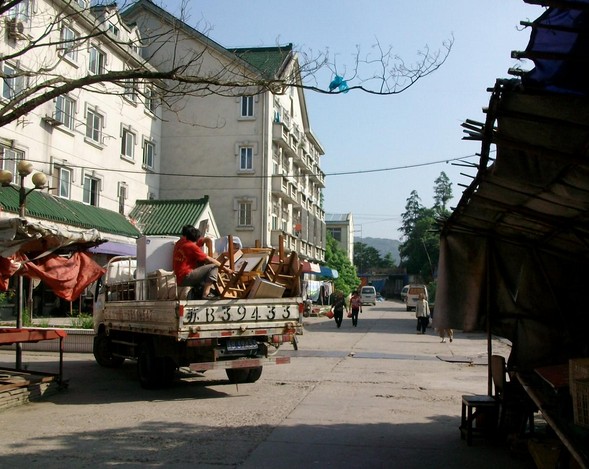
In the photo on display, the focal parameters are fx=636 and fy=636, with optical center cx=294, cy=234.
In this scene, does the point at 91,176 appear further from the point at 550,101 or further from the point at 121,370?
the point at 550,101

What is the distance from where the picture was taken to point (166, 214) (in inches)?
1276

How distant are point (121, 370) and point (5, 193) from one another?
9.75 meters

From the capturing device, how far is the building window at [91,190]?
27297 millimetres

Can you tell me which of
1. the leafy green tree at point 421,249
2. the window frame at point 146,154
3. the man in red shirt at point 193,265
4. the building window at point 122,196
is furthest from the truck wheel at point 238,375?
the leafy green tree at point 421,249

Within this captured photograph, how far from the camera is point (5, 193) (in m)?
20.4

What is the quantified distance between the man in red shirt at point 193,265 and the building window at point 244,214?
29.4 metres

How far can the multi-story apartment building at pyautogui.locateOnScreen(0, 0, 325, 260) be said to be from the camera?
69.5 feet

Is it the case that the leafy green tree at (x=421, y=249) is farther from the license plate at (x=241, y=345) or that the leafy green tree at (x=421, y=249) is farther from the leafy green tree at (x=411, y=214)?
the license plate at (x=241, y=345)

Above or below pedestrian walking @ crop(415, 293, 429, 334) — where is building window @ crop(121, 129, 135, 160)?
above

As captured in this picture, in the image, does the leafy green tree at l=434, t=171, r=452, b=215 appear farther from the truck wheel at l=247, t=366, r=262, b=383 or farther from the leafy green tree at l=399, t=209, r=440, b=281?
the truck wheel at l=247, t=366, r=262, b=383

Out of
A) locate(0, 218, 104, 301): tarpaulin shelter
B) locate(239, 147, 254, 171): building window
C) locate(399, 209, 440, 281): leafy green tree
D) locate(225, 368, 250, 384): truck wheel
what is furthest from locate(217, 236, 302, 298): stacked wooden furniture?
locate(399, 209, 440, 281): leafy green tree

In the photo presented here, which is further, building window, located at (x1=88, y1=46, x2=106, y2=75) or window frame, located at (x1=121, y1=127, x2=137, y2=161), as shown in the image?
window frame, located at (x1=121, y1=127, x2=137, y2=161)

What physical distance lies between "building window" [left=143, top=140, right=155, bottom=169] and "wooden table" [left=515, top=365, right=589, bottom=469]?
29.7 m

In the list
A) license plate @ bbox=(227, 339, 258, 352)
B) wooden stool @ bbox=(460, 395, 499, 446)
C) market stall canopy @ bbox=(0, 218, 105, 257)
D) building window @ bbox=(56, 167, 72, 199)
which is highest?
building window @ bbox=(56, 167, 72, 199)
